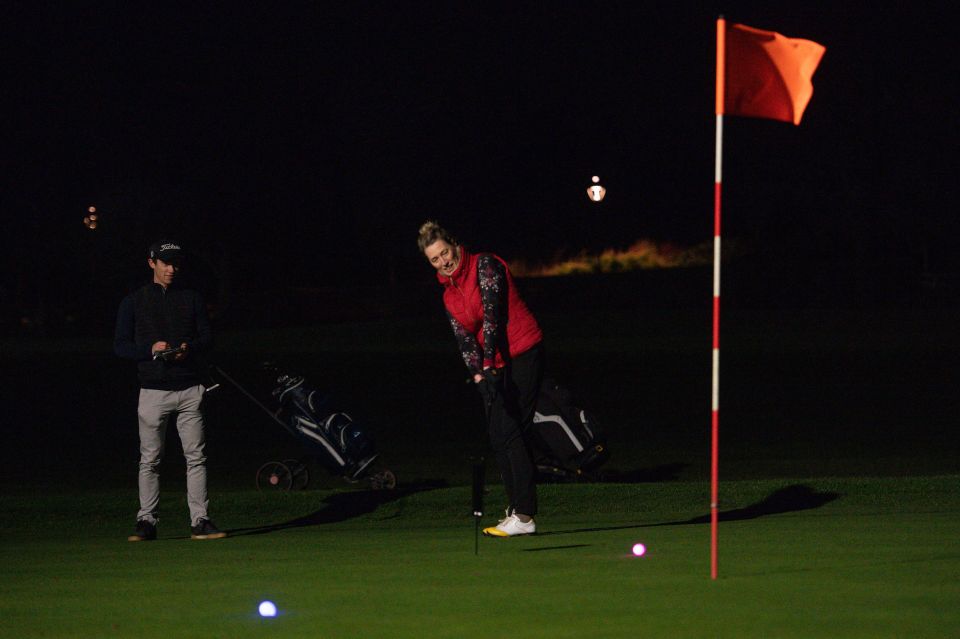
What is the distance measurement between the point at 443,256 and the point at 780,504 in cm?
372

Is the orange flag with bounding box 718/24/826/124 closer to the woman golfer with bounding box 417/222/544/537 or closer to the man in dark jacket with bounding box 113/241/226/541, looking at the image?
the woman golfer with bounding box 417/222/544/537

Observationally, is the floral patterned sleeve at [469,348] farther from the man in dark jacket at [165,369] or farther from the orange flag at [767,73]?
the orange flag at [767,73]

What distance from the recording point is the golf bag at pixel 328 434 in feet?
37.6

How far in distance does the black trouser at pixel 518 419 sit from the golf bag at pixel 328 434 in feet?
10.5

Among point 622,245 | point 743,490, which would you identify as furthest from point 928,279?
point 743,490

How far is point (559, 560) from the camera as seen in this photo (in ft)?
23.5

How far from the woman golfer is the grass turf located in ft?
1.09

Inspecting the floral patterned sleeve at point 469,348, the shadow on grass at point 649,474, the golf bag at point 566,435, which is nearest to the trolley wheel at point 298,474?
the golf bag at point 566,435

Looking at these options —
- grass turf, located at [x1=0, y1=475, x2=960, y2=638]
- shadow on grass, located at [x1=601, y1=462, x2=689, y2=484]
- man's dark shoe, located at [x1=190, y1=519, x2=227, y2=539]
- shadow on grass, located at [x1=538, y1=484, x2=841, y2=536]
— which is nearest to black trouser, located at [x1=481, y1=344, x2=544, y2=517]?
grass turf, located at [x1=0, y1=475, x2=960, y2=638]

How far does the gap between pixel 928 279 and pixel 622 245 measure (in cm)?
1441

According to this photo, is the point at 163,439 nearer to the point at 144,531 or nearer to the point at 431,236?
the point at 144,531

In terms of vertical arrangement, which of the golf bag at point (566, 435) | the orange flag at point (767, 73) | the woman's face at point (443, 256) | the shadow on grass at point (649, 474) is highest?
the orange flag at point (767, 73)

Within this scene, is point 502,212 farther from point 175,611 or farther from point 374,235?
point 175,611

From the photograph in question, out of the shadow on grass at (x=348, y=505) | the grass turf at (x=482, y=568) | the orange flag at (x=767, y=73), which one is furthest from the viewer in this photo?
the shadow on grass at (x=348, y=505)
